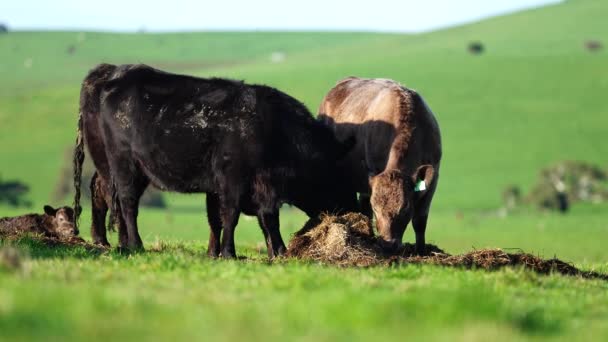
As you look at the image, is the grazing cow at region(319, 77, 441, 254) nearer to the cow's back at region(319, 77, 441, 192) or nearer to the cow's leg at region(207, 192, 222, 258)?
the cow's back at region(319, 77, 441, 192)

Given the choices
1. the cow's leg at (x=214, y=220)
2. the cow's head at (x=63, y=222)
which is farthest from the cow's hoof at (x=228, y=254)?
the cow's head at (x=63, y=222)

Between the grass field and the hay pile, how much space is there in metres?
0.91

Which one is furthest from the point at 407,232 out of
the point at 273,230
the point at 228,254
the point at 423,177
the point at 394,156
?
the point at 228,254

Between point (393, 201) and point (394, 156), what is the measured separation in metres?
1.18

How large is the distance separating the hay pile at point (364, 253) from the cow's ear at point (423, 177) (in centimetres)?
90

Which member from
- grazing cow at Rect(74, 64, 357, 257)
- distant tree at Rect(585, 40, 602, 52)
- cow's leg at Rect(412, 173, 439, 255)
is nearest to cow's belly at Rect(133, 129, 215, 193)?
grazing cow at Rect(74, 64, 357, 257)

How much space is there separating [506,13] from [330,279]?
147m

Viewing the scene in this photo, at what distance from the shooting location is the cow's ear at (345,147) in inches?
605

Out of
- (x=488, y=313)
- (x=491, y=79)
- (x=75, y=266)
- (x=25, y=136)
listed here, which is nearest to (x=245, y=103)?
(x=75, y=266)

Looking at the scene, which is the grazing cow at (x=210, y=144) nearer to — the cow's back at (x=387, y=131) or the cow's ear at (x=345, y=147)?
the cow's ear at (x=345, y=147)

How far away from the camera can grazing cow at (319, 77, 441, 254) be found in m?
14.3

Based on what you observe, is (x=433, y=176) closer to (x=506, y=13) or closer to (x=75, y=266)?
(x=75, y=266)

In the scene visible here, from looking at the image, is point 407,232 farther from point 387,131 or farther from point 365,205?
point 387,131

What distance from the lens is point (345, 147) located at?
15.4 m
